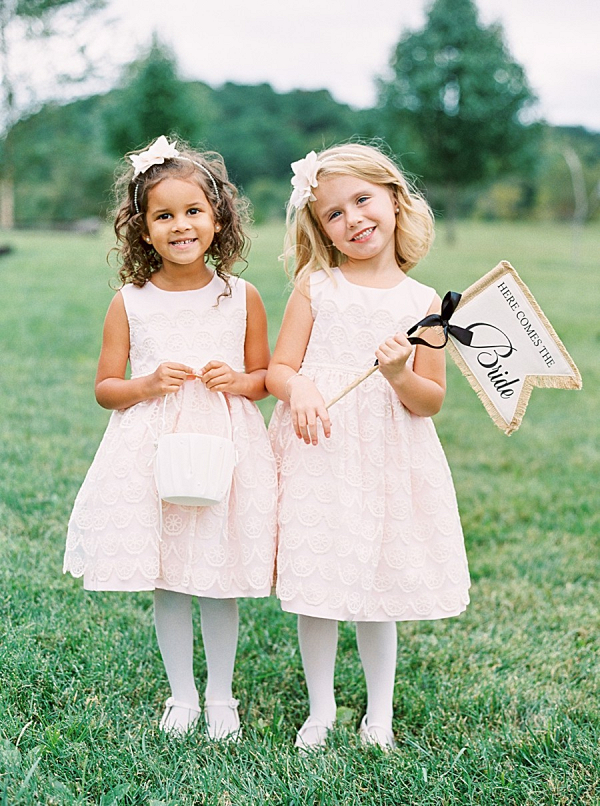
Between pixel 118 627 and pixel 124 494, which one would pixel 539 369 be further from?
pixel 118 627

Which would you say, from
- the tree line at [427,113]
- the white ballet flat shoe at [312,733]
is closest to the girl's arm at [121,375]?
the white ballet flat shoe at [312,733]

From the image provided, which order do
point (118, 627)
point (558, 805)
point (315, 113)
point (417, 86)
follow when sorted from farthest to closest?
1. point (315, 113)
2. point (417, 86)
3. point (118, 627)
4. point (558, 805)

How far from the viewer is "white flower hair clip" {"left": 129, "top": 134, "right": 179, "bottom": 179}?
83.1 inches

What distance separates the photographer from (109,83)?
23.3 metres

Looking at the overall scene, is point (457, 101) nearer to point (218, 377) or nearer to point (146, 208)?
point (146, 208)

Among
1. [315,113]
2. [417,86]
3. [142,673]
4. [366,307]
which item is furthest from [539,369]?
[315,113]

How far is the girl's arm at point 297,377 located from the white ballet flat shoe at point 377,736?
768 mm

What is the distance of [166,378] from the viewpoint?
202cm

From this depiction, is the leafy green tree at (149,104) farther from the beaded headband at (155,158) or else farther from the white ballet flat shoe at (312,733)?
the white ballet flat shoe at (312,733)

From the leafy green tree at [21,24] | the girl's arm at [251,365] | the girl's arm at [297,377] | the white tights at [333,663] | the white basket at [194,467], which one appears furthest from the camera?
the leafy green tree at [21,24]

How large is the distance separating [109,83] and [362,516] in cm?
2372

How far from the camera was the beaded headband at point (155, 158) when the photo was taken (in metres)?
2.11

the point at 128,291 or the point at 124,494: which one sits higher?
the point at 128,291

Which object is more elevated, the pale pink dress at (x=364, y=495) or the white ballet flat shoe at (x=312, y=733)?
the pale pink dress at (x=364, y=495)
